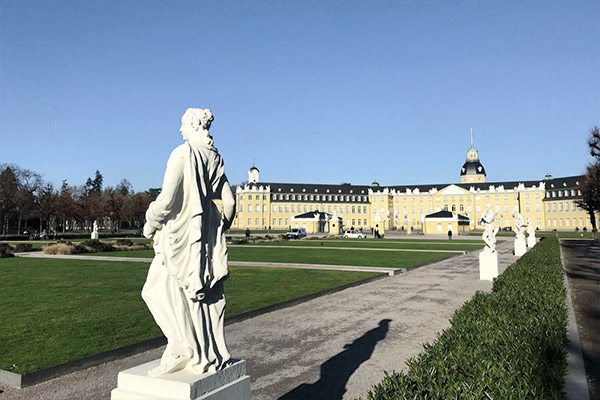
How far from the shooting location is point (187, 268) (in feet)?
10.9

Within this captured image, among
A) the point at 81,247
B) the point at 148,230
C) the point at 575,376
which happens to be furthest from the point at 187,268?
the point at 81,247

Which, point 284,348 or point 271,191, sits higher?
point 271,191

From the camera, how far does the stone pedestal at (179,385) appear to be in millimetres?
2982

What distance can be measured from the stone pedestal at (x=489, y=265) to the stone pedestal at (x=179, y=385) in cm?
1481

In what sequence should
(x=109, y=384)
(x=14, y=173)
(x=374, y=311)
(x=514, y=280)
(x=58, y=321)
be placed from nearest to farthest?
(x=109, y=384), (x=58, y=321), (x=514, y=280), (x=374, y=311), (x=14, y=173)

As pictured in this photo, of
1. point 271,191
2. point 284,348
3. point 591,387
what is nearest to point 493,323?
point 591,387

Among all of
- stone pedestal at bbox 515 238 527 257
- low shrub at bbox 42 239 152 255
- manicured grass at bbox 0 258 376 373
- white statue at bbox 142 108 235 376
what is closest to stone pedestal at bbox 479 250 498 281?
manicured grass at bbox 0 258 376 373

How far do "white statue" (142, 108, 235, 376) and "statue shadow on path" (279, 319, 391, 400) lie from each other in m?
2.11

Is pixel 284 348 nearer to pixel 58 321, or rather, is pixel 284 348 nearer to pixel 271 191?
pixel 58 321

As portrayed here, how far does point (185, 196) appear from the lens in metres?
3.41

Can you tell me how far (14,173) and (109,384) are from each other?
7823 cm

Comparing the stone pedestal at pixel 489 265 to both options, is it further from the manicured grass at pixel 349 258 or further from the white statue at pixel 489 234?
the manicured grass at pixel 349 258

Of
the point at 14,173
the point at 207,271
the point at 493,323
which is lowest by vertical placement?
the point at 493,323

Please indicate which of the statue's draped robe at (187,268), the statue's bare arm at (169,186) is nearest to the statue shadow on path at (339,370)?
the statue's draped robe at (187,268)
